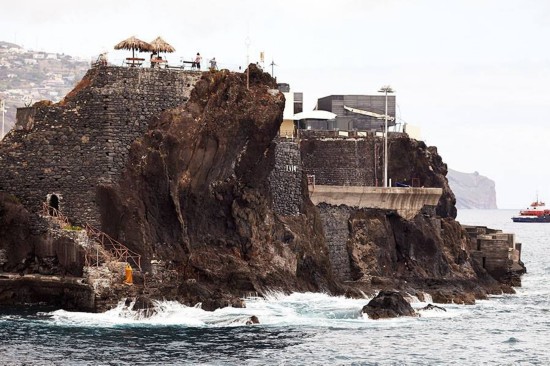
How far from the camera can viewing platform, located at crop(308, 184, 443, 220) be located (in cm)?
9556

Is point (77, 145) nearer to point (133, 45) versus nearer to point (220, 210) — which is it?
point (133, 45)

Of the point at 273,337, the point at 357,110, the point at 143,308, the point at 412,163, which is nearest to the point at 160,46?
the point at 143,308

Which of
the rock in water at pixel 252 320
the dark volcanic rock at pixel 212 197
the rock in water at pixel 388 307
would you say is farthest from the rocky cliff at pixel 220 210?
the rock in water at pixel 388 307

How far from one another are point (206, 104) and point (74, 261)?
12.0m

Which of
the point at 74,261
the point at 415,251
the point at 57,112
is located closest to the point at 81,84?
the point at 57,112

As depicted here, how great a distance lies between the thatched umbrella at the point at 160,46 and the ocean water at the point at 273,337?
1532cm

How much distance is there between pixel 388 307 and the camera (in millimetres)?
76938

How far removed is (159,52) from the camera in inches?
3201

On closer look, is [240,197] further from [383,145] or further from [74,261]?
[383,145]

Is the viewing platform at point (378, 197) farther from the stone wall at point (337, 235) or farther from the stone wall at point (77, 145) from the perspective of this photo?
the stone wall at point (77, 145)

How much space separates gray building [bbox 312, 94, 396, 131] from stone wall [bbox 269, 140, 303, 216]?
24568mm

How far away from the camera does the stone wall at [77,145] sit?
77.4 metres

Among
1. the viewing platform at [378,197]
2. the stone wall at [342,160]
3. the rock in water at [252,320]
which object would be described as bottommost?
the rock in water at [252,320]

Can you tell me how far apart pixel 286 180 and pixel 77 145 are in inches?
658
